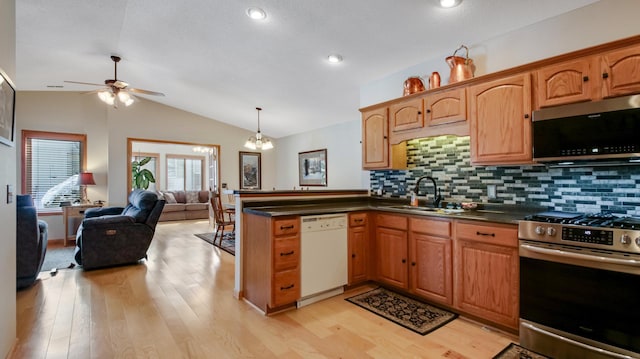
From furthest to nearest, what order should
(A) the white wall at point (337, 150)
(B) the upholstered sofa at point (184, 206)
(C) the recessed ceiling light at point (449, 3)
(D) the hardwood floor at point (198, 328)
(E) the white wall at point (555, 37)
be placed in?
(B) the upholstered sofa at point (184, 206) < (A) the white wall at point (337, 150) < (C) the recessed ceiling light at point (449, 3) < (E) the white wall at point (555, 37) < (D) the hardwood floor at point (198, 328)

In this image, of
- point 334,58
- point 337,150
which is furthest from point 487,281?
point 337,150

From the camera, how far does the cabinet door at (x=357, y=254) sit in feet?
10.00

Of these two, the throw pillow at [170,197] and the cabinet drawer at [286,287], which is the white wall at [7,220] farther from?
the throw pillow at [170,197]

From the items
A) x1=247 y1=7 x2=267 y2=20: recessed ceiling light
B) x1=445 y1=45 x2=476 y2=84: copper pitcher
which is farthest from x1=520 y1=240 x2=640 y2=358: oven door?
x1=247 y1=7 x2=267 y2=20: recessed ceiling light

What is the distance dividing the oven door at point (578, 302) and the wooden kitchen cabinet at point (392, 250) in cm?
100

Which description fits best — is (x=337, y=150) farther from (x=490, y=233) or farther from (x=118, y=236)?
A: (x=490, y=233)

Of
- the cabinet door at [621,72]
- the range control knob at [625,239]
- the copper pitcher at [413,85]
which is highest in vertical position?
the copper pitcher at [413,85]

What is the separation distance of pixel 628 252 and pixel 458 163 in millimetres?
→ 1538

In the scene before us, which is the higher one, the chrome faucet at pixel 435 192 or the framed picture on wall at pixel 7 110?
the framed picture on wall at pixel 7 110

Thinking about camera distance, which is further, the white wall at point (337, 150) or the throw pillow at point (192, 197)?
the throw pillow at point (192, 197)

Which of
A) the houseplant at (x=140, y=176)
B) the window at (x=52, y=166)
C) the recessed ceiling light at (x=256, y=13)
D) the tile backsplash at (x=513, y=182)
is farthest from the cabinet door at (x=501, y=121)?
the houseplant at (x=140, y=176)

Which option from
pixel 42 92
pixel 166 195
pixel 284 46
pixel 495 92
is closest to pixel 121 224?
pixel 284 46

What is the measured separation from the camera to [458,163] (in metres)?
3.05

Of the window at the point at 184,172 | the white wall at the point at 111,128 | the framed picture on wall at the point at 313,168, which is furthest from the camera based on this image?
the window at the point at 184,172
